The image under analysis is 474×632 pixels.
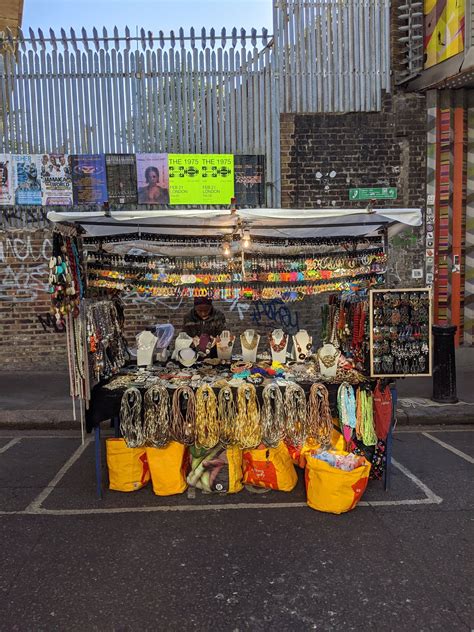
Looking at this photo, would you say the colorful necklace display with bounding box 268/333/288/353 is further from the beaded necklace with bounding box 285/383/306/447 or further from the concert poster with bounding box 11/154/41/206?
the concert poster with bounding box 11/154/41/206

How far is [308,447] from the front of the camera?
4.46 meters

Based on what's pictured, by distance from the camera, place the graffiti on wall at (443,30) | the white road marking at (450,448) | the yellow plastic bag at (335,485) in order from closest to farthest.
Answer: the yellow plastic bag at (335,485), the white road marking at (450,448), the graffiti on wall at (443,30)

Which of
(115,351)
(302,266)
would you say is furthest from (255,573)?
(302,266)

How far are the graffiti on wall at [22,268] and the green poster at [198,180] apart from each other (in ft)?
8.03

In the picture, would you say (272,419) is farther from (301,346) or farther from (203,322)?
(203,322)

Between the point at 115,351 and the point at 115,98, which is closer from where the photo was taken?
the point at 115,351

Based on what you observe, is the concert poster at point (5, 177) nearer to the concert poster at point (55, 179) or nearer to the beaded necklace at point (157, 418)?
the concert poster at point (55, 179)

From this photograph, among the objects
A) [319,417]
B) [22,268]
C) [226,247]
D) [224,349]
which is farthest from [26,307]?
[319,417]

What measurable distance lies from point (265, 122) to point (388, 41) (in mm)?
2625

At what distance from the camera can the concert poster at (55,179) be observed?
28.0 ft

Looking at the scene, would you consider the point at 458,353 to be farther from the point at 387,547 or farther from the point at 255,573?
the point at 255,573

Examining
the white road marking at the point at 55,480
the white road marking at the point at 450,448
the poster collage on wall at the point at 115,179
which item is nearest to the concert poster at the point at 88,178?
the poster collage on wall at the point at 115,179

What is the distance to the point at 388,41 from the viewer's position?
8.90 meters

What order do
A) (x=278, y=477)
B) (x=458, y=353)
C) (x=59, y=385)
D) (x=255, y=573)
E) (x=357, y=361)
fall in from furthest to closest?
(x=458, y=353) → (x=59, y=385) → (x=357, y=361) → (x=278, y=477) → (x=255, y=573)
